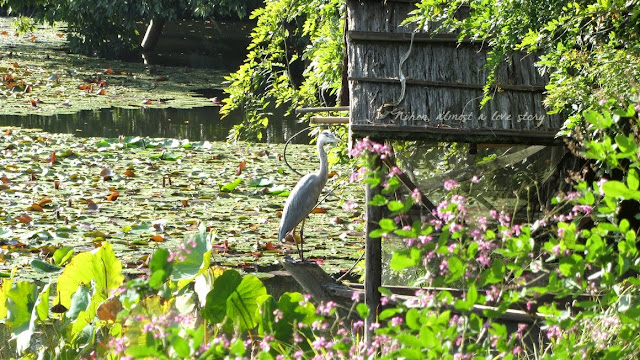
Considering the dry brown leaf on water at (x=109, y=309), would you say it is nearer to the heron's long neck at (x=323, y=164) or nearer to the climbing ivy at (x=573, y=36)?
the climbing ivy at (x=573, y=36)

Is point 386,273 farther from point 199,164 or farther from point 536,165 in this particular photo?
point 199,164

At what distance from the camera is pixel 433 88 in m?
4.97

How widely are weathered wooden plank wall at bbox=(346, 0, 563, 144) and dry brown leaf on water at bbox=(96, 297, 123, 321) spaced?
1.45 meters

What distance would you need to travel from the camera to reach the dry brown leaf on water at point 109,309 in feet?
13.3

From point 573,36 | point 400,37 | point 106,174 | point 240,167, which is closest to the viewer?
point 573,36

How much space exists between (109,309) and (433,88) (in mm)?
2046

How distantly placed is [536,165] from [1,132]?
765 cm

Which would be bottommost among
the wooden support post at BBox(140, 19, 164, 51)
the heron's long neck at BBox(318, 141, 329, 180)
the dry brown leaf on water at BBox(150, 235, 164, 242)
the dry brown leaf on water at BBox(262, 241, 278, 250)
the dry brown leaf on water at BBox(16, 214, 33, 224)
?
the dry brown leaf on water at BBox(262, 241, 278, 250)

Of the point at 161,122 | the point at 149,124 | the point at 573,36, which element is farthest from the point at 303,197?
the point at 161,122

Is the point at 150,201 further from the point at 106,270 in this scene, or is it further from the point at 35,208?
the point at 106,270

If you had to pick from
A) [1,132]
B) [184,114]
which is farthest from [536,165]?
[184,114]

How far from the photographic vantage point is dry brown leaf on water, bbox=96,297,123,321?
13.3 ft

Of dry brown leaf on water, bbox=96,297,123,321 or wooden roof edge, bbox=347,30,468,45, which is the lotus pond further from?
wooden roof edge, bbox=347,30,468,45

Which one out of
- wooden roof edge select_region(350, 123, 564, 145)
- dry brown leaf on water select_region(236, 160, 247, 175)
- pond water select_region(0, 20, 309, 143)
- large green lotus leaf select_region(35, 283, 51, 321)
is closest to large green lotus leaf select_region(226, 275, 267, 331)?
large green lotus leaf select_region(35, 283, 51, 321)
